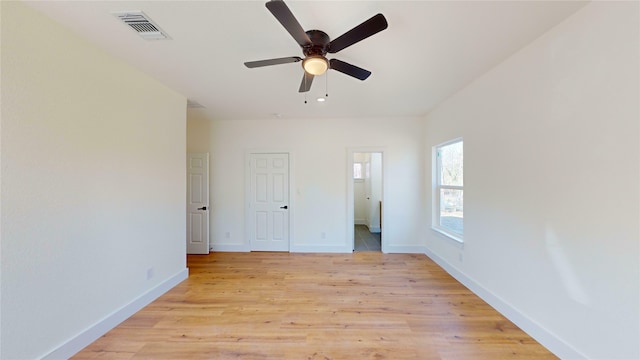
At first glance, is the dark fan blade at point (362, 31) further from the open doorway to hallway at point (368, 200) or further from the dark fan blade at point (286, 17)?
the open doorway to hallway at point (368, 200)

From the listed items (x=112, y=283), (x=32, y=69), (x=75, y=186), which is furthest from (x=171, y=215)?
(x=32, y=69)

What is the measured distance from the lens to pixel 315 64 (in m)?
1.88

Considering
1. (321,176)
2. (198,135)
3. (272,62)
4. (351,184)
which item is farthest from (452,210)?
(198,135)

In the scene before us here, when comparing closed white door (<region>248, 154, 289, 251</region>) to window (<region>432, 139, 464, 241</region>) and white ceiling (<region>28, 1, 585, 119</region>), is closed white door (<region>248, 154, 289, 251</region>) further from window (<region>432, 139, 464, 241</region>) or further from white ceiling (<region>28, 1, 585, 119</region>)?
window (<region>432, 139, 464, 241</region>)

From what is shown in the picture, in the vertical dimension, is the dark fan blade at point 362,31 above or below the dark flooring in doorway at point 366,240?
above

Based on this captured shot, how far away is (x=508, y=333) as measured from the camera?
2242mm

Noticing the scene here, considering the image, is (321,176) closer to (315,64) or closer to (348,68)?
(348,68)

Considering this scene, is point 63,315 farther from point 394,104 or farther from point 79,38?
point 394,104

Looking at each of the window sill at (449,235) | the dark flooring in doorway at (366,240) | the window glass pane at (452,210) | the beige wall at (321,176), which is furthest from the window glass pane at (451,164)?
the dark flooring in doorway at (366,240)

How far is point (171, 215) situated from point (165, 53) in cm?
196

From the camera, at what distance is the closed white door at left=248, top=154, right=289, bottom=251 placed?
483 centimetres

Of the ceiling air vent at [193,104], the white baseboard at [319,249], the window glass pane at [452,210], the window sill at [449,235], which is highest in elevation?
the ceiling air vent at [193,104]

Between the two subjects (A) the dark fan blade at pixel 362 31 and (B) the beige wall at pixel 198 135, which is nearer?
(A) the dark fan blade at pixel 362 31

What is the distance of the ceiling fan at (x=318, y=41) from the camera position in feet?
4.80
